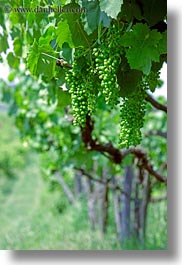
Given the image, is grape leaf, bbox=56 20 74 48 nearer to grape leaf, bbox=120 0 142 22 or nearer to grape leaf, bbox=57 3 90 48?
grape leaf, bbox=57 3 90 48

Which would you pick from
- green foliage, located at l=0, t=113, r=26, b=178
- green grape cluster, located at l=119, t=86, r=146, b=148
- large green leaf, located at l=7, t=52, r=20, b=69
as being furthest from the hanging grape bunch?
green foliage, located at l=0, t=113, r=26, b=178

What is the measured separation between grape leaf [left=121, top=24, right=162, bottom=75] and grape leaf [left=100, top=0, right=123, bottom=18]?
0.24 ft

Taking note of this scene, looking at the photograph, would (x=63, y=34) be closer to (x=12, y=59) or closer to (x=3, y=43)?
(x=3, y=43)

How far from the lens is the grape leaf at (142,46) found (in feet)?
4.02

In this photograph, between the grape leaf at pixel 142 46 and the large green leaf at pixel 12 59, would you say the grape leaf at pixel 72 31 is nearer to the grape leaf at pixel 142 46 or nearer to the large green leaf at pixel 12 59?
the grape leaf at pixel 142 46

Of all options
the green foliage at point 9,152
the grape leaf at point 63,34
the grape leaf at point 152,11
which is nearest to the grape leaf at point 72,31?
the grape leaf at point 63,34

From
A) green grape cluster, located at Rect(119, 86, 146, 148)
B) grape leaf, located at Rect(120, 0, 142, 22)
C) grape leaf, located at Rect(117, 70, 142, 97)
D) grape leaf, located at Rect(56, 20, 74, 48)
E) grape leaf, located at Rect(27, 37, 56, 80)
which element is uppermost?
grape leaf, located at Rect(120, 0, 142, 22)

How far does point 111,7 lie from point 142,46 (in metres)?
0.13

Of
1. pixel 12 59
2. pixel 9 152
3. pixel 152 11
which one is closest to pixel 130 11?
pixel 152 11

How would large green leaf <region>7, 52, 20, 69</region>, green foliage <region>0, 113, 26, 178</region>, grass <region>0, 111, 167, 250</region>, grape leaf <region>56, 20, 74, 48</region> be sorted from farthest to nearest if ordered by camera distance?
green foliage <region>0, 113, 26, 178</region>
grass <region>0, 111, 167, 250</region>
large green leaf <region>7, 52, 20, 69</region>
grape leaf <region>56, 20, 74, 48</region>

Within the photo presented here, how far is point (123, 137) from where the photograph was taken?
1.30 meters

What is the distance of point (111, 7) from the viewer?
3.81 ft

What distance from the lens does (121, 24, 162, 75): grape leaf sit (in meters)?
1.23

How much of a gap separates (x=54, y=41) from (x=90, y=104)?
0.68 ft
